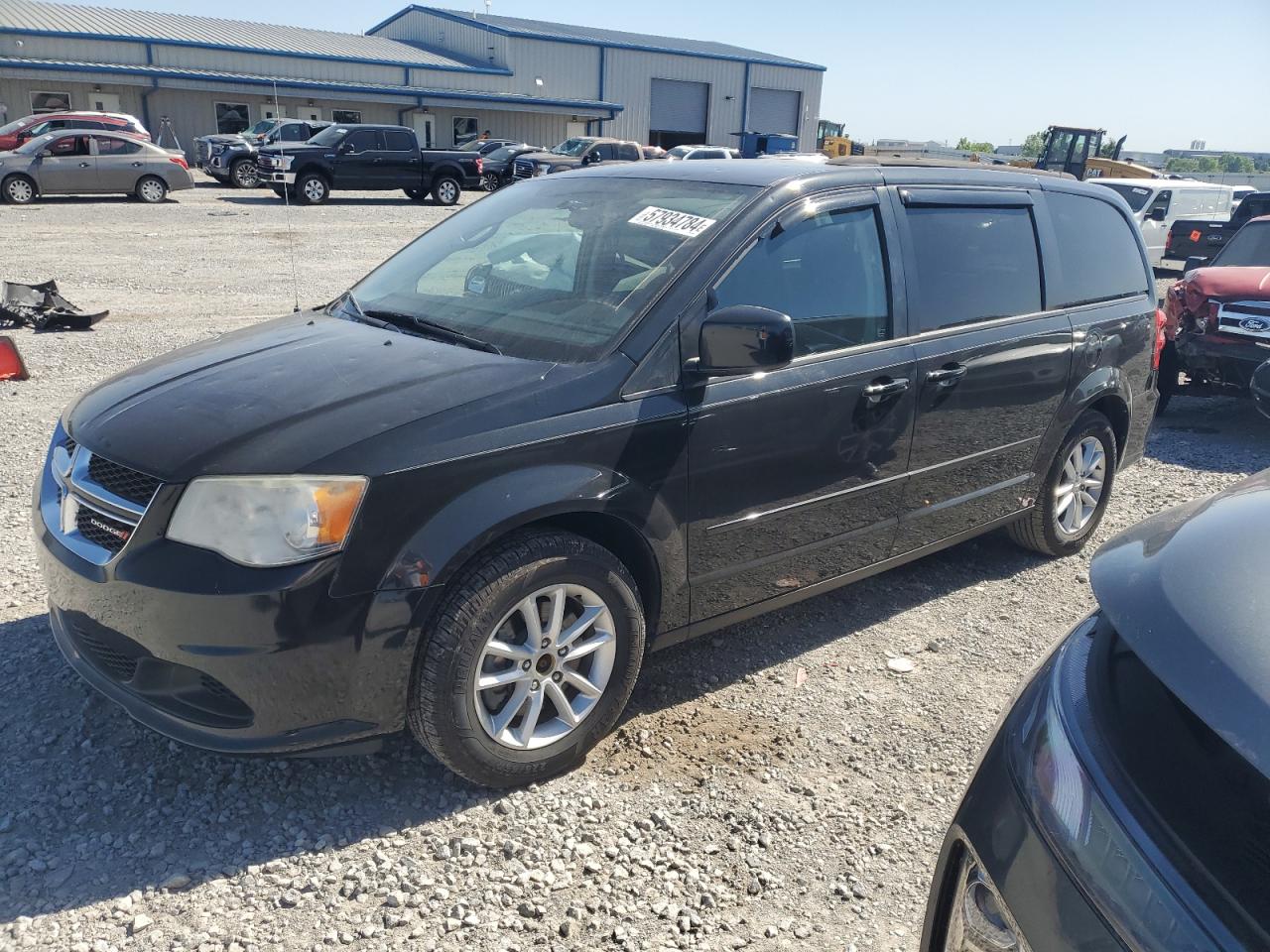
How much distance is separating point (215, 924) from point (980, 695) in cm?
271

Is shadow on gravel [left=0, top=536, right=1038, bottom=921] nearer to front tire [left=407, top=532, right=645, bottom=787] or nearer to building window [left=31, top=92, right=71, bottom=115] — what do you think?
front tire [left=407, top=532, right=645, bottom=787]

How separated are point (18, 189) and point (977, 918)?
24313mm

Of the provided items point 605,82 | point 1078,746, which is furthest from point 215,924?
point 605,82

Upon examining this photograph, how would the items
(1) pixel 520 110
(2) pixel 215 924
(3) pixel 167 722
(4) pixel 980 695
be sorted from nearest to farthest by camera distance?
(2) pixel 215 924, (3) pixel 167 722, (4) pixel 980 695, (1) pixel 520 110

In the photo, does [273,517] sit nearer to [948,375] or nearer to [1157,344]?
[948,375]

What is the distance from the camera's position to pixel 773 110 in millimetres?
55812

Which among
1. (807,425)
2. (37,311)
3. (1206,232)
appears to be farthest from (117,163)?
(807,425)

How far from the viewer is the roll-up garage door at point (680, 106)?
5159 cm

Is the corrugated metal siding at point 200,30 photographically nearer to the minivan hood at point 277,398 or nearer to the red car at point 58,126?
the red car at point 58,126

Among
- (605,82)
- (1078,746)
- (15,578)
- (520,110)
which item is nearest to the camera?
(1078,746)

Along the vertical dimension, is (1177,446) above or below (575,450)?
below

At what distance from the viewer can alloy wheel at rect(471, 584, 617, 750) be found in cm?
291

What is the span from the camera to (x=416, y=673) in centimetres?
277

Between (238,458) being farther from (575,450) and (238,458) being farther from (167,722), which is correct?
(575,450)
